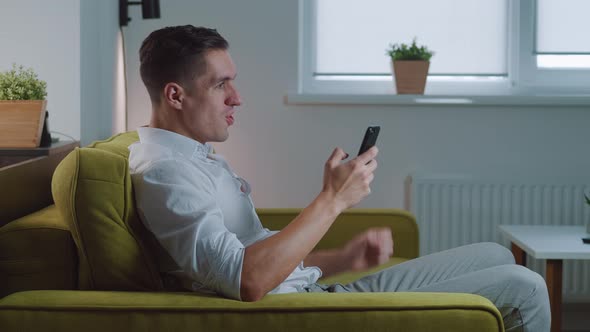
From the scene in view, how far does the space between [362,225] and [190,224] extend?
1142mm

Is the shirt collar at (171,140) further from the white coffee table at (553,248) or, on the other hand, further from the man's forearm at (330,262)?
the white coffee table at (553,248)

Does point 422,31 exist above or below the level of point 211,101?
above

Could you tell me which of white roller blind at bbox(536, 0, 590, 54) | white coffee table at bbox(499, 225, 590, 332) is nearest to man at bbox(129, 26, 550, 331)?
white coffee table at bbox(499, 225, 590, 332)

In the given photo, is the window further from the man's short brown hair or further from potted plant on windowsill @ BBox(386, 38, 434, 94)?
the man's short brown hair

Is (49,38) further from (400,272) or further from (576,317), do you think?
(576,317)

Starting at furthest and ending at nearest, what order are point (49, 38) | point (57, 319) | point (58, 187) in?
point (49, 38) → point (58, 187) → point (57, 319)

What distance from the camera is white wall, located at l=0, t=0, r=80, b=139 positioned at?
95.6 inches

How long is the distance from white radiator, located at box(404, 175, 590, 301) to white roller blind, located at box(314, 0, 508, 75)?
502 mm

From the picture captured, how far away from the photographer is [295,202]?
3.56 m

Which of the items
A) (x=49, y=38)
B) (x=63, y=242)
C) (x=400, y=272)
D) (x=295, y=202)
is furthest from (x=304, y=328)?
(x=295, y=202)

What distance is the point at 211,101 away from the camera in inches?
71.2

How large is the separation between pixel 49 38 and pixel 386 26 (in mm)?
1622

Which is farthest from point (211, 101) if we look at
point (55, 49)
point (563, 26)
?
point (563, 26)

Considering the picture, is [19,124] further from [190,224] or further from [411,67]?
[411,67]
